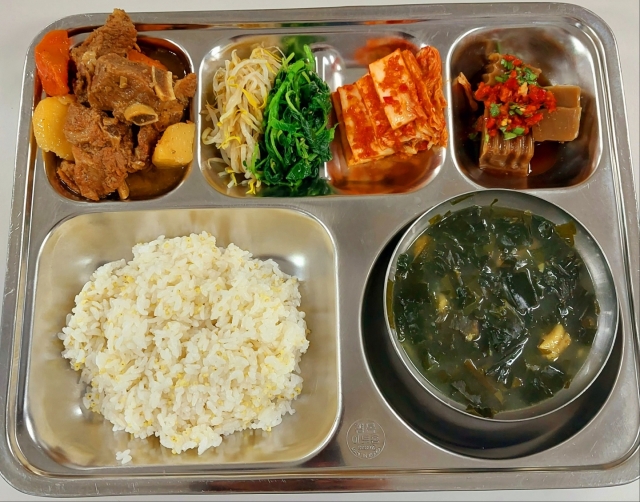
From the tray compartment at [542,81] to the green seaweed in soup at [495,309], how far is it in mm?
531

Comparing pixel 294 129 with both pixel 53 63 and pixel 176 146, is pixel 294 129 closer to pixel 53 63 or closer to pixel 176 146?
pixel 176 146

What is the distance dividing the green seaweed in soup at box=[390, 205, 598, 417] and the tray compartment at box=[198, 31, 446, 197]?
49cm

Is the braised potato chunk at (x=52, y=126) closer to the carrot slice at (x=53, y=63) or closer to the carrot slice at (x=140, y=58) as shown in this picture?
the carrot slice at (x=53, y=63)

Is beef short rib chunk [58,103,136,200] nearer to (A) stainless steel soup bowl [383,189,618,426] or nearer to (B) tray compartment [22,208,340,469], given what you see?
(B) tray compartment [22,208,340,469]

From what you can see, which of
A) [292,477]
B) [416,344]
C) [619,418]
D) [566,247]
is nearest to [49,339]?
[292,477]

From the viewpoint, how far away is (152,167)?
2619 millimetres

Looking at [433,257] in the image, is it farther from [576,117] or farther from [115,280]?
[115,280]

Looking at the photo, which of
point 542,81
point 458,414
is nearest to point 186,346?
point 458,414

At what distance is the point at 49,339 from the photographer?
238 cm

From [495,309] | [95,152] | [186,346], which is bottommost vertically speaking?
[186,346]

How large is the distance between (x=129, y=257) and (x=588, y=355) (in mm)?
2330

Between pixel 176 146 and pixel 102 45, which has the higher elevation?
pixel 102 45

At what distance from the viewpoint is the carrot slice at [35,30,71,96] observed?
243 cm

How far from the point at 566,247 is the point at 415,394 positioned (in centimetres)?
101
